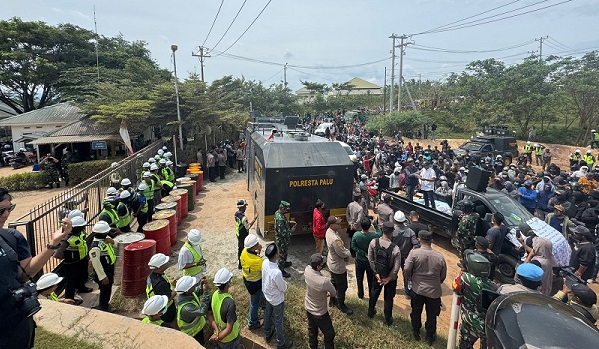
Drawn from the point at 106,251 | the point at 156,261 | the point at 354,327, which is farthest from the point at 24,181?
the point at 354,327

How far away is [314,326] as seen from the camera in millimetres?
4887

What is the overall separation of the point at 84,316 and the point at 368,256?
4167 millimetres

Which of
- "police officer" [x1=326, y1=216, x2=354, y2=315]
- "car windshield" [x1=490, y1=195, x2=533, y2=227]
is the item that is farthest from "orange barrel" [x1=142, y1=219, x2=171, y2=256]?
"car windshield" [x1=490, y1=195, x2=533, y2=227]

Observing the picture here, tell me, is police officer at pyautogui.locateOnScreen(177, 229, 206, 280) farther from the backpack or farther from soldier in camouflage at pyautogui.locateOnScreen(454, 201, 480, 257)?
soldier in camouflage at pyautogui.locateOnScreen(454, 201, 480, 257)

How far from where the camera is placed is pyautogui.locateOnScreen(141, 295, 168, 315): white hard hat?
12.8ft

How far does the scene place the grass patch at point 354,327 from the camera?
5.19m

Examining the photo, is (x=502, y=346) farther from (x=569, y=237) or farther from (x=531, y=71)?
(x=531, y=71)

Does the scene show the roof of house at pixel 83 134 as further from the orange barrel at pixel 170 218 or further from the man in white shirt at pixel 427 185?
the man in white shirt at pixel 427 185

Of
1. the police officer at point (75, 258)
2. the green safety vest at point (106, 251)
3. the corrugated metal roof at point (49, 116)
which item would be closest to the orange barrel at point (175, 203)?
the police officer at point (75, 258)

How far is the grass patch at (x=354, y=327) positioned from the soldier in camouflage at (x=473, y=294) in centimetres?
95

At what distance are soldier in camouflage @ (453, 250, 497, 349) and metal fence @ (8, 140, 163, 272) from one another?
737 cm

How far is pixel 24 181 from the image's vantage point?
643 inches

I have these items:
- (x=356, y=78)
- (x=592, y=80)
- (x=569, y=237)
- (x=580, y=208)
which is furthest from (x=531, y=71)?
(x=356, y=78)

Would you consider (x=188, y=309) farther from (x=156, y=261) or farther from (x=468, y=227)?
(x=468, y=227)
